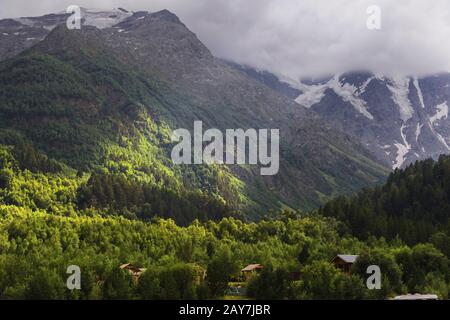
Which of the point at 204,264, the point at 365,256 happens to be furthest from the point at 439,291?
the point at 204,264

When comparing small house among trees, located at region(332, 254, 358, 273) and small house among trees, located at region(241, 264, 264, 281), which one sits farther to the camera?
small house among trees, located at region(241, 264, 264, 281)

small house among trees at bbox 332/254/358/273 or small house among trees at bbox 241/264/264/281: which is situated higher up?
small house among trees at bbox 332/254/358/273

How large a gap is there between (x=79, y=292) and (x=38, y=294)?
9605 millimetres

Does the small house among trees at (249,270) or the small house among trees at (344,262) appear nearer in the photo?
the small house among trees at (344,262)

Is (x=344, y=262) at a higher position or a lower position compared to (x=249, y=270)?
higher

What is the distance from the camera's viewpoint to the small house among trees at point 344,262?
168 meters

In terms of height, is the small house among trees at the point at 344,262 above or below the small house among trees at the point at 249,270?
above

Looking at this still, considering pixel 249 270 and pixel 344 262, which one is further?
pixel 249 270

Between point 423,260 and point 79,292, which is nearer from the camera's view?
point 79,292

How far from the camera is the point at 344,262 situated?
17100 centimetres

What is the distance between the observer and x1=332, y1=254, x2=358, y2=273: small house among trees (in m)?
168
